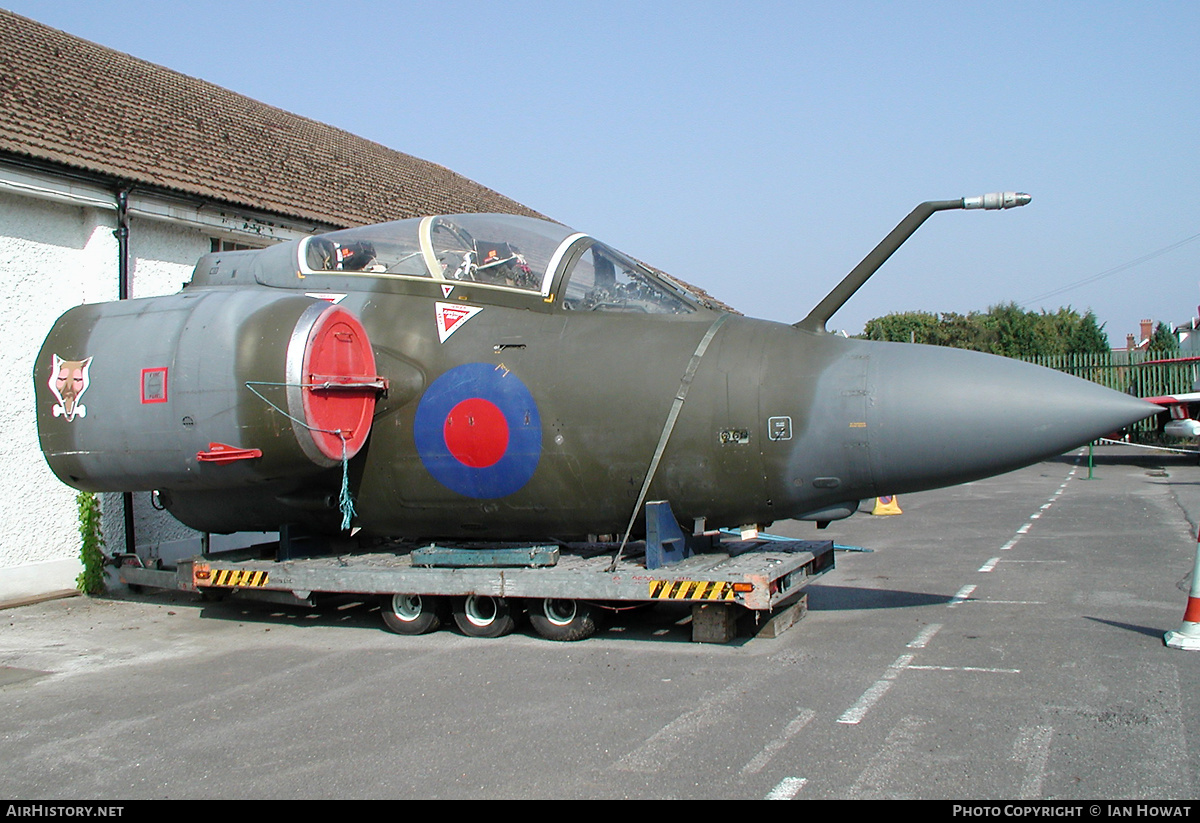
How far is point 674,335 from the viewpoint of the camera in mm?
7027

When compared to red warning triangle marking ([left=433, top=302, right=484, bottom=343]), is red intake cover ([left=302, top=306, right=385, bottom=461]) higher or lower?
lower

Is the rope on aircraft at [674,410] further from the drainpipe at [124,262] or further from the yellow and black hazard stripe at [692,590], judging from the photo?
the drainpipe at [124,262]

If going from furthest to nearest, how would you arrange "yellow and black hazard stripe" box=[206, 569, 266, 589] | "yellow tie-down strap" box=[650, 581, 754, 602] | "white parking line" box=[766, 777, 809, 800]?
"yellow and black hazard stripe" box=[206, 569, 266, 589] < "yellow tie-down strap" box=[650, 581, 754, 602] < "white parking line" box=[766, 777, 809, 800]

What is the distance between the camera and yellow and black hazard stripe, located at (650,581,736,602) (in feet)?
21.3

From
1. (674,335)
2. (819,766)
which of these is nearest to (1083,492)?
(674,335)

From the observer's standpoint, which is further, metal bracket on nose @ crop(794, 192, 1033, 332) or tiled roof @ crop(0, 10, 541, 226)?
tiled roof @ crop(0, 10, 541, 226)

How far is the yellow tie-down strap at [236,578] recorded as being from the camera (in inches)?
313

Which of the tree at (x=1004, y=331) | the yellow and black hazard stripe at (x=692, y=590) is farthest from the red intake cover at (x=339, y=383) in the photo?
the tree at (x=1004, y=331)

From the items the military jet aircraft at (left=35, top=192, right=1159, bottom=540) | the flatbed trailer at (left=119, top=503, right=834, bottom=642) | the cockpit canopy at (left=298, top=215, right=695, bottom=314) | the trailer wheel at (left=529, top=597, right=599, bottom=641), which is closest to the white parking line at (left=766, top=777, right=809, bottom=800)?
the flatbed trailer at (left=119, top=503, right=834, bottom=642)

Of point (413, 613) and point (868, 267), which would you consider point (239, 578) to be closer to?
point (413, 613)

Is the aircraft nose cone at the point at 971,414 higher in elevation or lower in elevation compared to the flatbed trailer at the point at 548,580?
higher

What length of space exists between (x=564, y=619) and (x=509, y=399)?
174cm

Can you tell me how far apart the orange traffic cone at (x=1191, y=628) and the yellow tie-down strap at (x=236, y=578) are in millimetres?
6839

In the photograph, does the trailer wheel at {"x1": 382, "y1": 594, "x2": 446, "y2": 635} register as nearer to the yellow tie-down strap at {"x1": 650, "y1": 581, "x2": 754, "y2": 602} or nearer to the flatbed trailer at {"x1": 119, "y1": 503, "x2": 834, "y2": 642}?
the flatbed trailer at {"x1": 119, "y1": 503, "x2": 834, "y2": 642}
